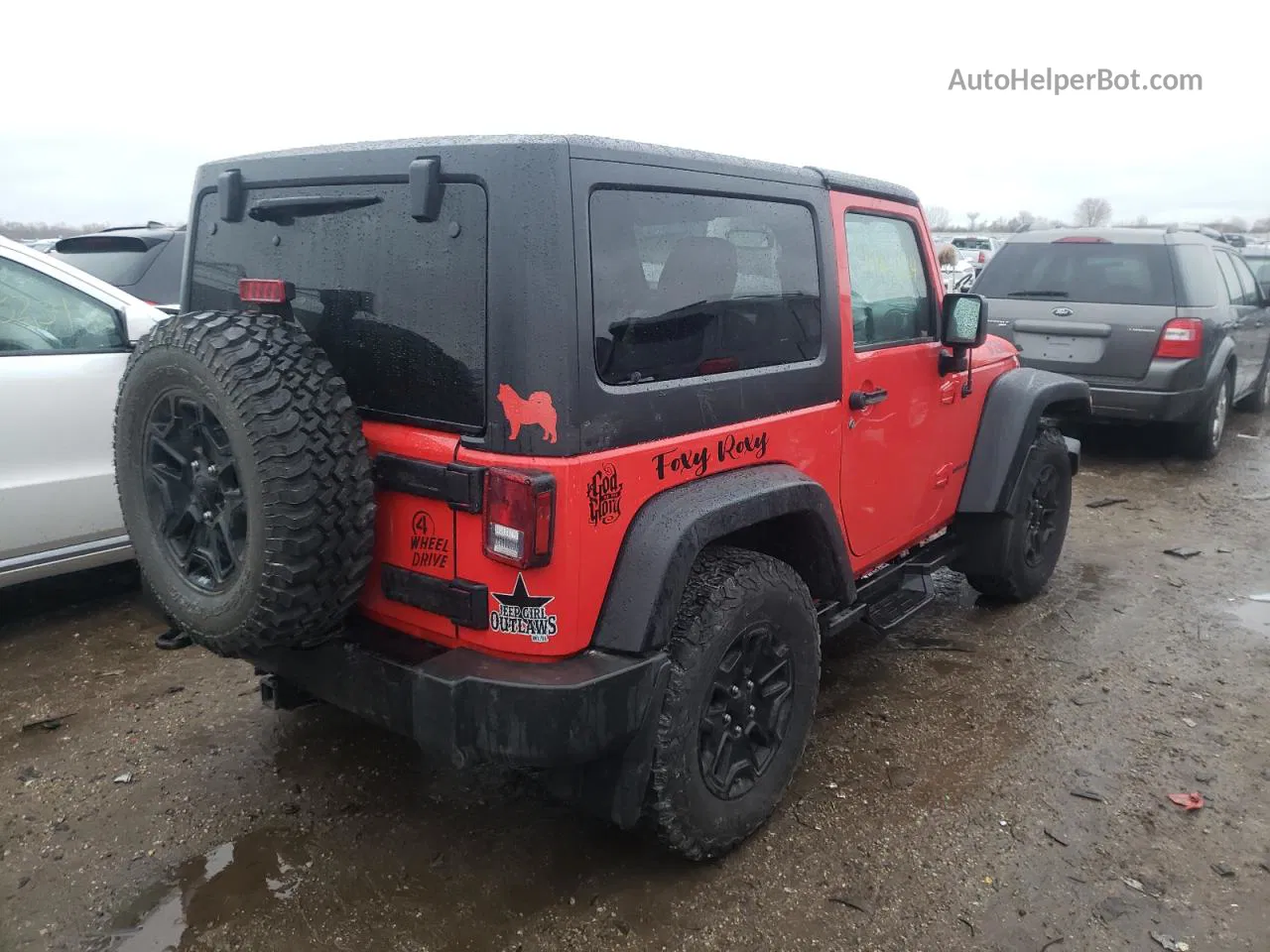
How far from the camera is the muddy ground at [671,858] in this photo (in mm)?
2488

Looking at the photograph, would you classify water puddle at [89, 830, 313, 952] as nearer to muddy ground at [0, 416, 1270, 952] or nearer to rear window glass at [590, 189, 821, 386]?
muddy ground at [0, 416, 1270, 952]

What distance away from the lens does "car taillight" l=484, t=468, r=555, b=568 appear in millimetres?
2127

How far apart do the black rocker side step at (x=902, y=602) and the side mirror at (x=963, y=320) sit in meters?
0.98

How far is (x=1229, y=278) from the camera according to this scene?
318 inches

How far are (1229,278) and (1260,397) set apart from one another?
105 inches

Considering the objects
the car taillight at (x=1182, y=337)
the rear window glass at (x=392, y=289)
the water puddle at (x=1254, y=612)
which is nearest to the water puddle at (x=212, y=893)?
the rear window glass at (x=392, y=289)

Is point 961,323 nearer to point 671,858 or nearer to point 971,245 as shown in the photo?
point 671,858

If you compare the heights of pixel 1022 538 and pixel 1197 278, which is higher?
pixel 1197 278

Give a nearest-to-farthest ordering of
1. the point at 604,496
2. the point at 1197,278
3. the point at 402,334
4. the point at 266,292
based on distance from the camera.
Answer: the point at 604,496, the point at 402,334, the point at 266,292, the point at 1197,278

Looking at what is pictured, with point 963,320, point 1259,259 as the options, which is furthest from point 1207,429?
point 1259,259

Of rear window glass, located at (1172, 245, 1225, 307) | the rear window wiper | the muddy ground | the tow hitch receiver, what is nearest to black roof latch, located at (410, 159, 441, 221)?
the rear window wiper

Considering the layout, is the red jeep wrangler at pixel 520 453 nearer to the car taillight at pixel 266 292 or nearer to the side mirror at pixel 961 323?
the car taillight at pixel 266 292

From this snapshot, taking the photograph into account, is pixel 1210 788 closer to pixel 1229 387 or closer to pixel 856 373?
pixel 856 373

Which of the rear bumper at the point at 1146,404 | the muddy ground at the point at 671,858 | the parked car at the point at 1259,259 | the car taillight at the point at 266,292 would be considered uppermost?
the car taillight at the point at 266,292
